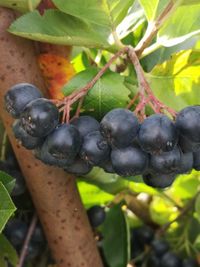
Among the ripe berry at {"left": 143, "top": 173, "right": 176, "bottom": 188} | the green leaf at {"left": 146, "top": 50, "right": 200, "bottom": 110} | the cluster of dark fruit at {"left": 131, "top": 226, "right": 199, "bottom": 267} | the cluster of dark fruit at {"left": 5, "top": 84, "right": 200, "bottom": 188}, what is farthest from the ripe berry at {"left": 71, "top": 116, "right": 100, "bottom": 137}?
the cluster of dark fruit at {"left": 131, "top": 226, "right": 199, "bottom": 267}

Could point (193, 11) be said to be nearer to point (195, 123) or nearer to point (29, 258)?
point (195, 123)

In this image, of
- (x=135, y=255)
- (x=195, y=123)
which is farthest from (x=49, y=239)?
(x=135, y=255)

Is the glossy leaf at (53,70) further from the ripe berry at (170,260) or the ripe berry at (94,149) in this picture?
the ripe berry at (170,260)

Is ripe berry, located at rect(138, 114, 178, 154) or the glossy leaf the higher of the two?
the glossy leaf

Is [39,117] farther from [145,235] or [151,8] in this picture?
[145,235]

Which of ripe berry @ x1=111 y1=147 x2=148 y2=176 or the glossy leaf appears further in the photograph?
the glossy leaf

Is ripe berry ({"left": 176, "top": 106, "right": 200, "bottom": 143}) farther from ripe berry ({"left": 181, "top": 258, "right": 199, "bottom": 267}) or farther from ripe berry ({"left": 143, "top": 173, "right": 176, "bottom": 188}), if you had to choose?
ripe berry ({"left": 181, "top": 258, "right": 199, "bottom": 267})
